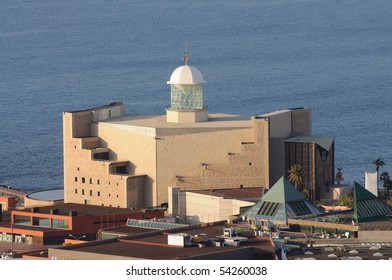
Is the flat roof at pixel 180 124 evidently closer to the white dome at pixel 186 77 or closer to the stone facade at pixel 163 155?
the stone facade at pixel 163 155

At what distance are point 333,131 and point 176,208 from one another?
51.1m

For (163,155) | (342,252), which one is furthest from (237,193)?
(342,252)

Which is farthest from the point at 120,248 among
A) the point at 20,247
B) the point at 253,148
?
the point at 253,148

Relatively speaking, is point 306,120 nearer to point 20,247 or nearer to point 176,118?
point 176,118

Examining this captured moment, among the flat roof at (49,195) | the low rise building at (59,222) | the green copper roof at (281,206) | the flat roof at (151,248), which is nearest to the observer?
the flat roof at (151,248)

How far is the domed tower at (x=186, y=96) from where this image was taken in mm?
120812

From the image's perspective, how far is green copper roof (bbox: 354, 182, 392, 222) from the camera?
320 feet

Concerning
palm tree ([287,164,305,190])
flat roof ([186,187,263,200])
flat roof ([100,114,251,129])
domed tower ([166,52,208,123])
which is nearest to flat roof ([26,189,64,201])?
flat roof ([100,114,251,129])

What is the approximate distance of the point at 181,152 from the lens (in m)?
119

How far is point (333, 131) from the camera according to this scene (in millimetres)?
164750

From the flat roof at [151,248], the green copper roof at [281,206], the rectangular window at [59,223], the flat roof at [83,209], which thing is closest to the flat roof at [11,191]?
the flat roof at [83,209]

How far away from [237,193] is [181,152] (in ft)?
18.1

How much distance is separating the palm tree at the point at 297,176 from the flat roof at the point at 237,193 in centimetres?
259

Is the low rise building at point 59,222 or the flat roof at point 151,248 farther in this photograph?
the low rise building at point 59,222
